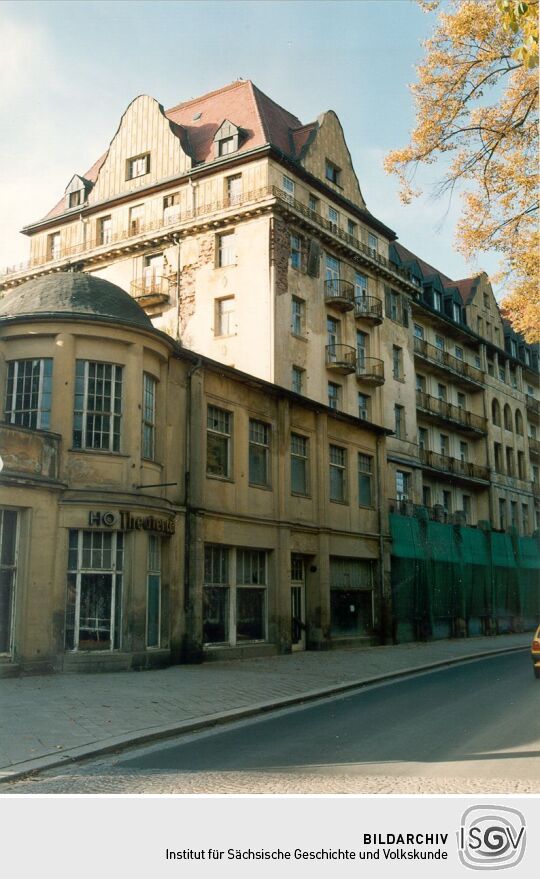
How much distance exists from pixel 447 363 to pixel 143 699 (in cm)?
3671

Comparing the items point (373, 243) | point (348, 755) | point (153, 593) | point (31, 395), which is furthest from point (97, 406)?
point (373, 243)

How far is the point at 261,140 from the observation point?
34.3 m

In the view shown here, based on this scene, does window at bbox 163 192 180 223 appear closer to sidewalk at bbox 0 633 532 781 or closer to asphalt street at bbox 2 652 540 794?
sidewalk at bbox 0 633 532 781

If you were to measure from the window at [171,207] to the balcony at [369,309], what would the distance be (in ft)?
27.7

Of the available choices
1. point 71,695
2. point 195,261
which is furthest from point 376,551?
point 71,695

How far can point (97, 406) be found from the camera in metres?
19.3

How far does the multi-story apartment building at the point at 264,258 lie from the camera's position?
3269 cm

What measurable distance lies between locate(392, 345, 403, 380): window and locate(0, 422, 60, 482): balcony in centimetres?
2458

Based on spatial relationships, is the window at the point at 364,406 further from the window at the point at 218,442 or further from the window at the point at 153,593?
the window at the point at 153,593

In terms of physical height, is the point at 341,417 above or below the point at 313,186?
below

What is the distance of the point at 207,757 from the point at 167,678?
866 cm

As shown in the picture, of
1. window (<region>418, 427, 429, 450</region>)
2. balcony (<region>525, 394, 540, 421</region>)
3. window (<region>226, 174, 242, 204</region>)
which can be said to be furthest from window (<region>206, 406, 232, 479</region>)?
balcony (<region>525, 394, 540, 421</region>)

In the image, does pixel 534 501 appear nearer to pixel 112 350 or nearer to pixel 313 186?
pixel 313 186

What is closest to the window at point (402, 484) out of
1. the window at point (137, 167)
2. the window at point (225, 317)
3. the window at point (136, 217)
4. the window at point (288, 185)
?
the window at point (225, 317)
